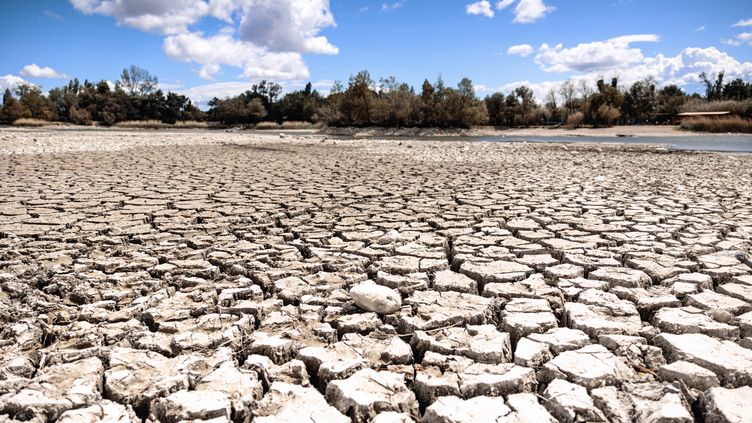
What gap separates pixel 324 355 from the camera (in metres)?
2.00

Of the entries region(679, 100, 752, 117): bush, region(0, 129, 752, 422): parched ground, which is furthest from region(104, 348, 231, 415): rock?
region(679, 100, 752, 117): bush

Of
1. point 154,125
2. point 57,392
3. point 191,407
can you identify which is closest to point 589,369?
point 191,407

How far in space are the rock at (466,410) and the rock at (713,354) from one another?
2.84 ft

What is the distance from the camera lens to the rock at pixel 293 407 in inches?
62.3

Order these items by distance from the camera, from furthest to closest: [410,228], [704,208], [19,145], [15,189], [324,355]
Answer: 1. [19,145]
2. [15,189]
3. [704,208]
4. [410,228]
5. [324,355]

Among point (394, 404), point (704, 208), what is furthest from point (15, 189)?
point (704, 208)

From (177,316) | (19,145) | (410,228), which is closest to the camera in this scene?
(177,316)

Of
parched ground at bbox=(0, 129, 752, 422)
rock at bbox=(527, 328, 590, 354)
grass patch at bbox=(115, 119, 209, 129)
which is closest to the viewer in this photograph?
parched ground at bbox=(0, 129, 752, 422)

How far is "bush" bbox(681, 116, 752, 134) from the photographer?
30.6 meters

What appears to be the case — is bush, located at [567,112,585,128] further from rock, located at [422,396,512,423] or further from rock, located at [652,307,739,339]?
rock, located at [422,396,512,423]

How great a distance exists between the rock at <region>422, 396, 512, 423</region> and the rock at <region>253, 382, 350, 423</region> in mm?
291

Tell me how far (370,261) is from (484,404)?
178 centimetres

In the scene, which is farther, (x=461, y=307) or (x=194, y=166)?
(x=194, y=166)

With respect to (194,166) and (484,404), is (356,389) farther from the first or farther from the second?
(194,166)
